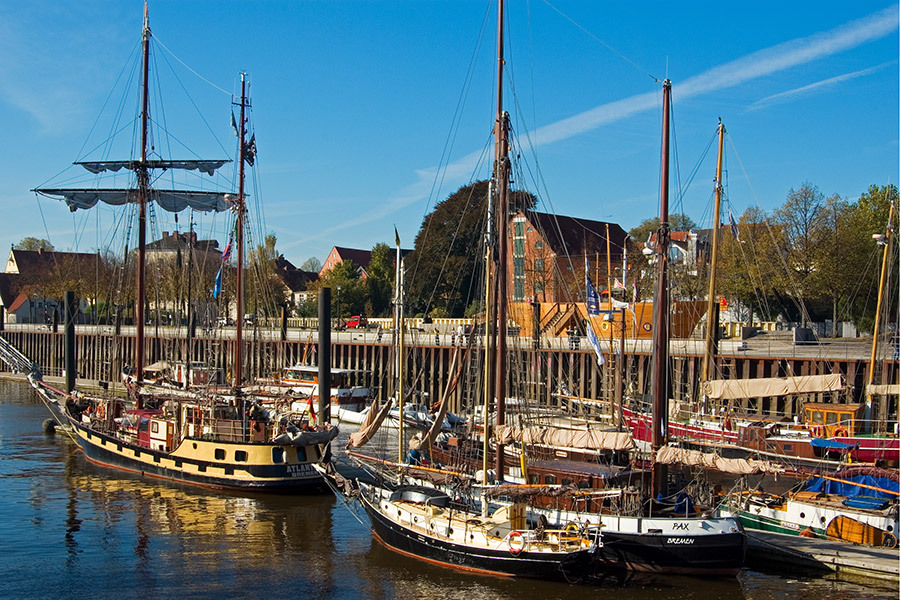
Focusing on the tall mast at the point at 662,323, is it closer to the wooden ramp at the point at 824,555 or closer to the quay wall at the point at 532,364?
the wooden ramp at the point at 824,555

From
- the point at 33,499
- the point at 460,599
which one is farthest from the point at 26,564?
the point at 460,599

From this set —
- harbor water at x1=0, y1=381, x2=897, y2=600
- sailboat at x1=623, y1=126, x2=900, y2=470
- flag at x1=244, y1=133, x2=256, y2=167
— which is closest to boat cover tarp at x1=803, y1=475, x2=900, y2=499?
harbor water at x1=0, y1=381, x2=897, y2=600

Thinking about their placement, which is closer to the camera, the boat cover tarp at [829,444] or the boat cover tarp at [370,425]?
the boat cover tarp at [370,425]

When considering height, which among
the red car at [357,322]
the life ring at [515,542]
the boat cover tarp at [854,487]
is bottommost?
the life ring at [515,542]

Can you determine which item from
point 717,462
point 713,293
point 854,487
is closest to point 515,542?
point 717,462

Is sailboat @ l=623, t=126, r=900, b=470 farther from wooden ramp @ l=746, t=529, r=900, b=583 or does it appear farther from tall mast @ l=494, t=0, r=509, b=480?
tall mast @ l=494, t=0, r=509, b=480

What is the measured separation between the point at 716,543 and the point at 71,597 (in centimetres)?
1568

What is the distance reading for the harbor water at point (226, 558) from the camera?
2108cm

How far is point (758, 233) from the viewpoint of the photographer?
6200cm

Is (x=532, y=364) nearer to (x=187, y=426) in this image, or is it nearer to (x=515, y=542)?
(x=187, y=426)

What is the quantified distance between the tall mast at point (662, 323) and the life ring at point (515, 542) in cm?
476

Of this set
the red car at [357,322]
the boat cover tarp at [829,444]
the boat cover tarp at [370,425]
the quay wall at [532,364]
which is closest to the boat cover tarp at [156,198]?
the quay wall at [532,364]

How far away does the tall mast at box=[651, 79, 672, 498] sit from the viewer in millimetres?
24203

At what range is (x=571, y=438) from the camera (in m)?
25.6
